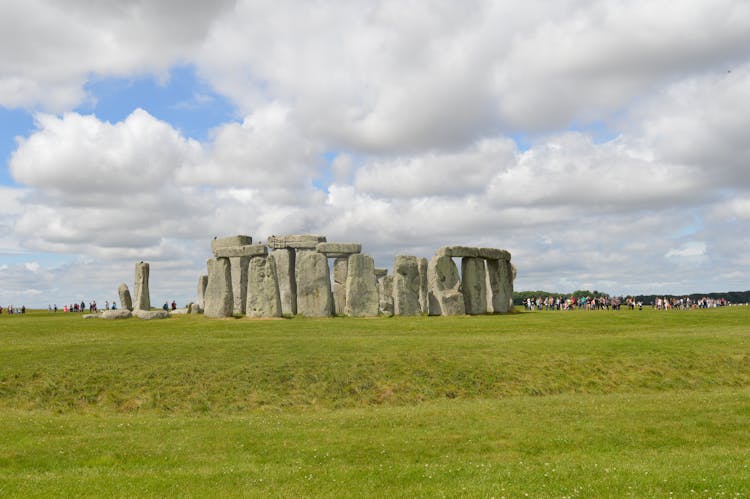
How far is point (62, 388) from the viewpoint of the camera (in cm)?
1902

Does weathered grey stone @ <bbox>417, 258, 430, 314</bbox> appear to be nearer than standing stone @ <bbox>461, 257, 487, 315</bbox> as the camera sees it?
No

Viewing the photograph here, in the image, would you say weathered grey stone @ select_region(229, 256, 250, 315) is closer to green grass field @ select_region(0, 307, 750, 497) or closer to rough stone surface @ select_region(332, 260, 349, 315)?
rough stone surface @ select_region(332, 260, 349, 315)

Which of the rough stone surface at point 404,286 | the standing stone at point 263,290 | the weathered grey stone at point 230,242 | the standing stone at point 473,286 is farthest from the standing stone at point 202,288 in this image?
the standing stone at point 473,286

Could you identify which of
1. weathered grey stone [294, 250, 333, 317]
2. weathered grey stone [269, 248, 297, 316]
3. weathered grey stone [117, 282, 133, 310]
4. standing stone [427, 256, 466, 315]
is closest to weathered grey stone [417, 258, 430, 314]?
standing stone [427, 256, 466, 315]

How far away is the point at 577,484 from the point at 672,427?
5.91 meters

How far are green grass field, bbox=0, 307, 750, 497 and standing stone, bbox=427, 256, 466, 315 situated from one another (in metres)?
7.86

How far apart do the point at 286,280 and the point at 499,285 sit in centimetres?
1389

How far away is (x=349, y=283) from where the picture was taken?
3950 centimetres

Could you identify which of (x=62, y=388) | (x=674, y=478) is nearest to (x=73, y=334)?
(x=62, y=388)

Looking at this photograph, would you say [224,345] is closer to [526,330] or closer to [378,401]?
[378,401]

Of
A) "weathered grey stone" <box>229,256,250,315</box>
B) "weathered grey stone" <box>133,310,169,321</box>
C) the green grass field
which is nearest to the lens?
the green grass field

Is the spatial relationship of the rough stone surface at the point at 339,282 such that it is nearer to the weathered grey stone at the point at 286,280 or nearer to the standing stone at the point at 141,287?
the weathered grey stone at the point at 286,280

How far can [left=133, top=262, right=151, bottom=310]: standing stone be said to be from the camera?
48188 millimetres

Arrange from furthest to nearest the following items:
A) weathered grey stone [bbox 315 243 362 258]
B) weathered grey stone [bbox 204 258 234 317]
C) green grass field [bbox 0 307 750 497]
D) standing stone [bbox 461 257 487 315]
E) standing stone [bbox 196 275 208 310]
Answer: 1. standing stone [bbox 196 275 208 310]
2. weathered grey stone [bbox 315 243 362 258]
3. standing stone [bbox 461 257 487 315]
4. weathered grey stone [bbox 204 258 234 317]
5. green grass field [bbox 0 307 750 497]
